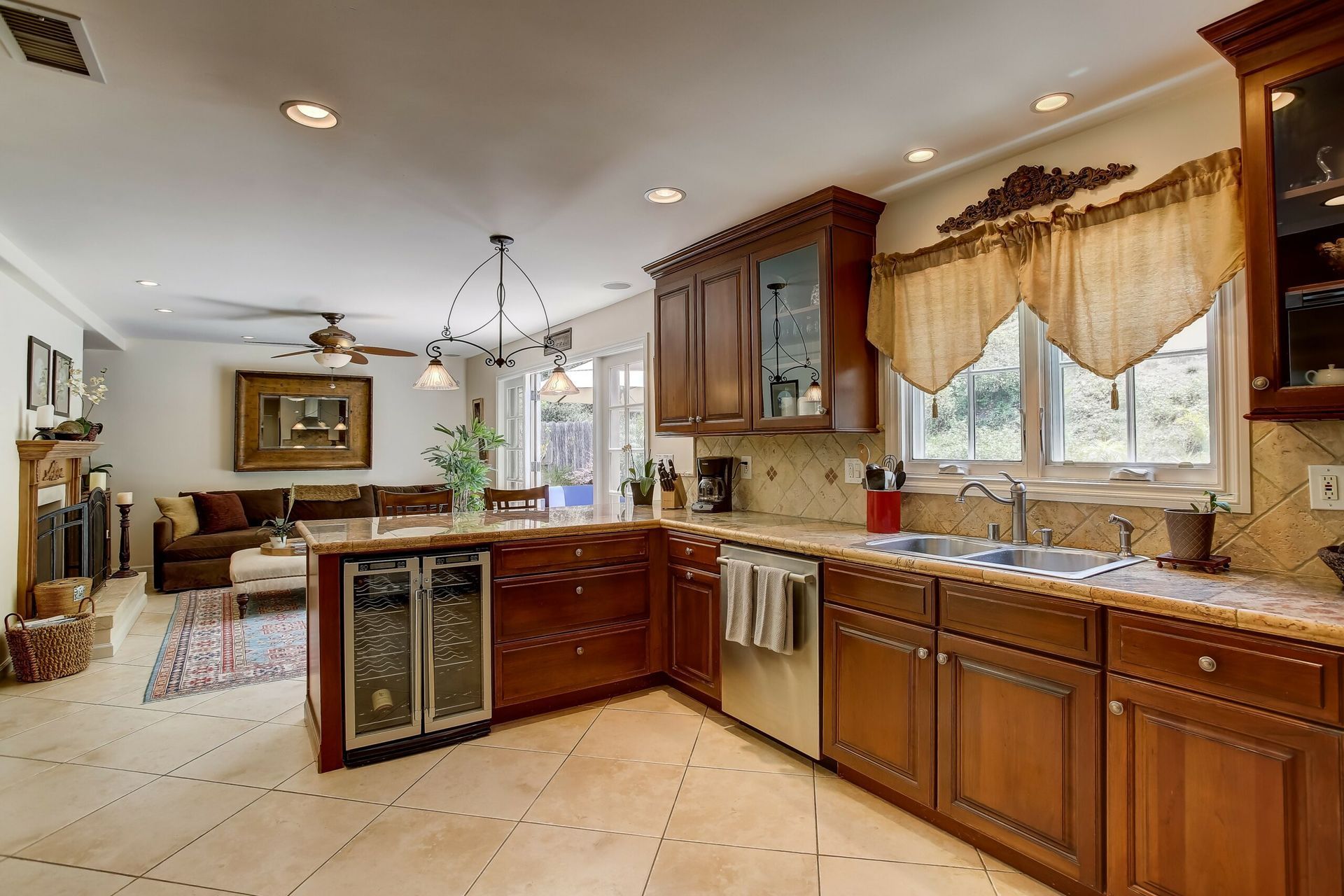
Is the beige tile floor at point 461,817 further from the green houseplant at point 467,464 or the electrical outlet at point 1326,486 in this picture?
the green houseplant at point 467,464

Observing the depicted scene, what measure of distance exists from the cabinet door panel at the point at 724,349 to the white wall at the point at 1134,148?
3.02 feet

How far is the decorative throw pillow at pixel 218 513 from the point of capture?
6.34m

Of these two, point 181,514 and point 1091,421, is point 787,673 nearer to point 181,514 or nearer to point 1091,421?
point 1091,421

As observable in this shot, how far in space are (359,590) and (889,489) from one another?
7.36 feet

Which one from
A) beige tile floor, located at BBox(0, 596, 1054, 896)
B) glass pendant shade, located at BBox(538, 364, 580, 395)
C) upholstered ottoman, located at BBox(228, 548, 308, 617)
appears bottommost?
beige tile floor, located at BBox(0, 596, 1054, 896)

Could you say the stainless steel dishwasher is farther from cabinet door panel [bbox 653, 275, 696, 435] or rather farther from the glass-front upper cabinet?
cabinet door panel [bbox 653, 275, 696, 435]

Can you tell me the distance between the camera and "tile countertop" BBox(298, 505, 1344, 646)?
153 centimetres

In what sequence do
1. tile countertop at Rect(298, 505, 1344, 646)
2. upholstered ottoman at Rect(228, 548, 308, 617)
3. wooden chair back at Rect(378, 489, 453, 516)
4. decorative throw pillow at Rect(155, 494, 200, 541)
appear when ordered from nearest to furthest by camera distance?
tile countertop at Rect(298, 505, 1344, 646)
wooden chair back at Rect(378, 489, 453, 516)
upholstered ottoman at Rect(228, 548, 308, 617)
decorative throw pillow at Rect(155, 494, 200, 541)

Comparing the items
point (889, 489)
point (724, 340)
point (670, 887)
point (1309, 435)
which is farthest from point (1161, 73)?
point (670, 887)

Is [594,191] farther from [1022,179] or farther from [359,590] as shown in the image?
[359,590]

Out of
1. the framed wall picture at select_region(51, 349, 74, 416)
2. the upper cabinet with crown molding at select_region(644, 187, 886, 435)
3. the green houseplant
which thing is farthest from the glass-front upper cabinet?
the framed wall picture at select_region(51, 349, 74, 416)

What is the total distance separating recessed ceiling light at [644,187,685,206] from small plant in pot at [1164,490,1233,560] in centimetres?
220

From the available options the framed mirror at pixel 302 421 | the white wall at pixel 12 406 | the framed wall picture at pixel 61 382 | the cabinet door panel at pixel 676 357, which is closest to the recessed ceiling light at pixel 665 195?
the cabinet door panel at pixel 676 357

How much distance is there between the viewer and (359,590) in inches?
105
